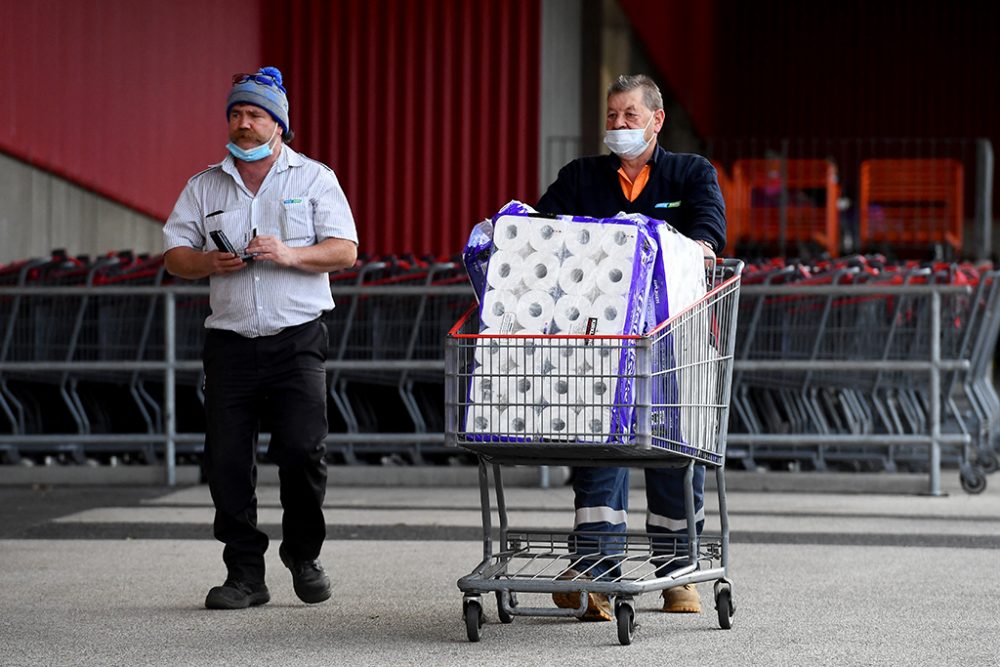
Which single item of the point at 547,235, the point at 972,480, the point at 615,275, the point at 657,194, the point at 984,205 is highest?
the point at 984,205

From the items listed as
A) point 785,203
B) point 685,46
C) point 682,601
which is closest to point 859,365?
point 682,601

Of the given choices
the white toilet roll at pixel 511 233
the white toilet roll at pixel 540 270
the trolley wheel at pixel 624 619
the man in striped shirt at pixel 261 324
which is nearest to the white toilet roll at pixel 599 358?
the white toilet roll at pixel 540 270

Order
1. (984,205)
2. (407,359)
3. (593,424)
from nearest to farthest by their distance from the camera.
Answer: (593,424) < (407,359) < (984,205)

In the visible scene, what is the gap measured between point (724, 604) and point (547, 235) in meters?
1.07

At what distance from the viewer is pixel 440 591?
208 inches

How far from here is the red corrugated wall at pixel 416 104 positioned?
53.8ft

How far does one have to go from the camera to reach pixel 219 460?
5023mm

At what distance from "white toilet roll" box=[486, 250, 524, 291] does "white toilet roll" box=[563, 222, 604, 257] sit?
13cm

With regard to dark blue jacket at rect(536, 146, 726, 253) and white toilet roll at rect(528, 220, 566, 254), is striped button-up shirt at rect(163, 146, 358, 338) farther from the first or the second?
white toilet roll at rect(528, 220, 566, 254)

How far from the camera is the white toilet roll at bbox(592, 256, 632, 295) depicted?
426 centimetres

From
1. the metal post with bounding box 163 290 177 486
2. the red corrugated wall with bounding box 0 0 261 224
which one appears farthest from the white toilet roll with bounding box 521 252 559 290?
the red corrugated wall with bounding box 0 0 261 224

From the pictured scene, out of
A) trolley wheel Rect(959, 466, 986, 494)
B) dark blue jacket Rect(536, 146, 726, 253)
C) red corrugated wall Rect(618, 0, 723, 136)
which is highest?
red corrugated wall Rect(618, 0, 723, 136)

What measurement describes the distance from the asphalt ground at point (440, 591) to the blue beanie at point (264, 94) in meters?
1.43

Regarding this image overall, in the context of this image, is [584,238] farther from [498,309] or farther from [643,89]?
[643,89]
